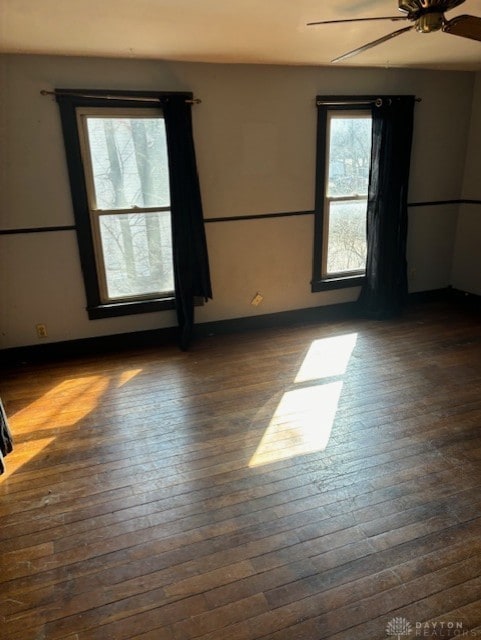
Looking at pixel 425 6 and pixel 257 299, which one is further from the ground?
pixel 425 6

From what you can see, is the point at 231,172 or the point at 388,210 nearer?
the point at 231,172

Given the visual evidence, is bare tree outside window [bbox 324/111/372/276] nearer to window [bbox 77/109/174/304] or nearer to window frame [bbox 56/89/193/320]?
window frame [bbox 56/89/193/320]

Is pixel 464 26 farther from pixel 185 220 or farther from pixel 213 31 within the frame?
pixel 185 220

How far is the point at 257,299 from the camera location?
4.21 metres

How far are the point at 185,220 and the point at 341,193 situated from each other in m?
1.65

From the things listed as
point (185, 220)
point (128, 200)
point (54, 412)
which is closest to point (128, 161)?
point (128, 200)

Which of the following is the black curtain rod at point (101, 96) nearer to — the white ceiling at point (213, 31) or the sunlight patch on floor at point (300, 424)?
the white ceiling at point (213, 31)

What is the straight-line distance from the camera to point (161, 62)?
3318 mm

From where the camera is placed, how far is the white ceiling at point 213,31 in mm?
2188

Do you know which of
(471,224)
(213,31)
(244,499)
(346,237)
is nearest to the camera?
(244,499)

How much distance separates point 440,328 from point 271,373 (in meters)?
1.94

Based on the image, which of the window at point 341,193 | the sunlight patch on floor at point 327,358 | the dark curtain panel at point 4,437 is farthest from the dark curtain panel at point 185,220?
the dark curtain panel at point 4,437

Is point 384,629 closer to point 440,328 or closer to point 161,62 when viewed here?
point 440,328

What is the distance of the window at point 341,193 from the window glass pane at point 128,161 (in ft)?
4.98
